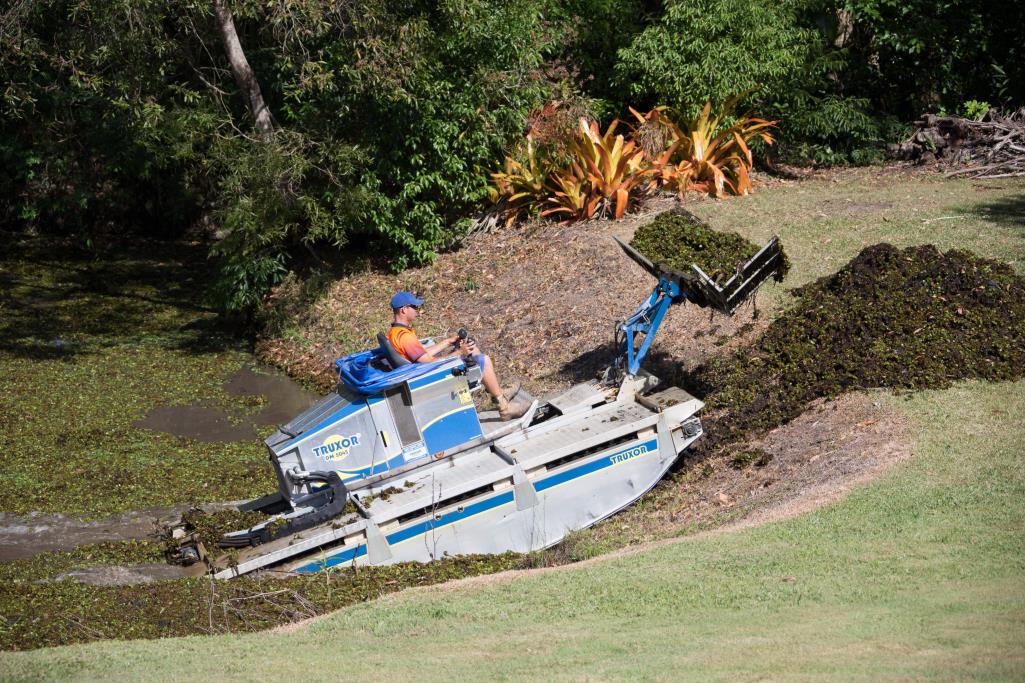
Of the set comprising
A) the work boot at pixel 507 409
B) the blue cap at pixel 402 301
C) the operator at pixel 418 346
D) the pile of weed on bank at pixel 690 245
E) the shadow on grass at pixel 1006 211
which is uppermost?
the blue cap at pixel 402 301

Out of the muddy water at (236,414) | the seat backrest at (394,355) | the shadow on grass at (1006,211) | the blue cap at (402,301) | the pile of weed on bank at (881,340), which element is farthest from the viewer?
the shadow on grass at (1006,211)

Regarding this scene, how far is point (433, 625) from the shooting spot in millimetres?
7348

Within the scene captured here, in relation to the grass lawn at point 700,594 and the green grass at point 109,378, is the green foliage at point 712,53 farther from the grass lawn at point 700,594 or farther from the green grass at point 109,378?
the green grass at point 109,378

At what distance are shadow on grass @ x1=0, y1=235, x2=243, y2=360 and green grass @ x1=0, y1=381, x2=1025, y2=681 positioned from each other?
35.5 feet

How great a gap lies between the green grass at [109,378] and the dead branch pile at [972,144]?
40.5 feet

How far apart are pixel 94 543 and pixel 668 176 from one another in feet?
36.3

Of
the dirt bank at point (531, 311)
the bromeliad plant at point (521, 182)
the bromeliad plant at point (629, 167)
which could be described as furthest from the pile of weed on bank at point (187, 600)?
the bromeliad plant at point (521, 182)

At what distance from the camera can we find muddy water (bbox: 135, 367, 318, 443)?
13551mm

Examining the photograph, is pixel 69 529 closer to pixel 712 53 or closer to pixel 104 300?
→ pixel 104 300

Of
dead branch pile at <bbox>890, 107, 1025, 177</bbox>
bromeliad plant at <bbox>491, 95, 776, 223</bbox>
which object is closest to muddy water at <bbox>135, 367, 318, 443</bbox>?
bromeliad plant at <bbox>491, 95, 776, 223</bbox>

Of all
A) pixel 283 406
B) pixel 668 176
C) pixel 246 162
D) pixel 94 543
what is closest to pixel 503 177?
pixel 668 176

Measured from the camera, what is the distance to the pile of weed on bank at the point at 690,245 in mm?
13848

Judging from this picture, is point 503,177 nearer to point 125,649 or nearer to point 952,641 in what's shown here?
point 125,649

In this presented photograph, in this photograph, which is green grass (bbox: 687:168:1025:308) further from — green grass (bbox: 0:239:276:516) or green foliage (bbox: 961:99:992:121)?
green grass (bbox: 0:239:276:516)
